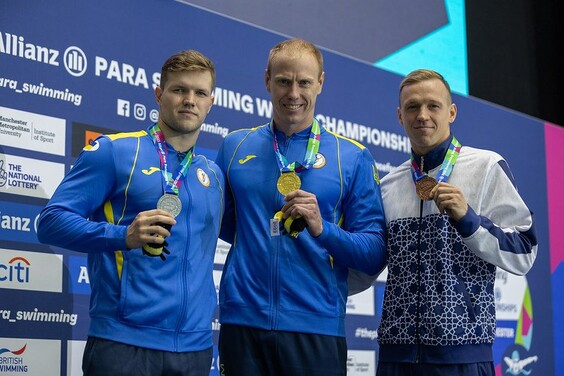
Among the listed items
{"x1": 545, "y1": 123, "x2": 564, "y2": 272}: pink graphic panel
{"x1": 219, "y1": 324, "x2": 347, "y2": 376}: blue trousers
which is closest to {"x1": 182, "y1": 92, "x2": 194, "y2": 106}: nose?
{"x1": 219, "y1": 324, "x2": 347, "y2": 376}: blue trousers

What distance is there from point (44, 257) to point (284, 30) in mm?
2616

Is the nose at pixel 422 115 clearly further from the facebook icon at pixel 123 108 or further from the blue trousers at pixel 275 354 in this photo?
the facebook icon at pixel 123 108

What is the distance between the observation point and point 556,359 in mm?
7285

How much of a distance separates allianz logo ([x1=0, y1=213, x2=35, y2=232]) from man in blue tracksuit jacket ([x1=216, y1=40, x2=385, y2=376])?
1.14 m

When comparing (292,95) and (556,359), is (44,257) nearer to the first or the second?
(292,95)

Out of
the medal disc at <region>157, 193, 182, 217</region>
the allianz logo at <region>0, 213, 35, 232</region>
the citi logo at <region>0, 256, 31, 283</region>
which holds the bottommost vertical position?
the citi logo at <region>0, 256, 31, 283</region>

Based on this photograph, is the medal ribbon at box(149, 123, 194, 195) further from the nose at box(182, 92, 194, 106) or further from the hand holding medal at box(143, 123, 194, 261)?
the nose at box(182, 92, 194, 106)

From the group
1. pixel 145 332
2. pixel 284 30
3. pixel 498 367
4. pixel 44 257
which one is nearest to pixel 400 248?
pixel 145 332

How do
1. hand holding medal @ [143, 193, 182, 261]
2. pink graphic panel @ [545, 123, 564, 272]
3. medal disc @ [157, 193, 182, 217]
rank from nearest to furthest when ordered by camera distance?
hand holding medal @ [143, 193, 182, 261] < medal disc @ [157, 193, 182, 217] < pink graphic panel @ [545, 123, 564, 272]

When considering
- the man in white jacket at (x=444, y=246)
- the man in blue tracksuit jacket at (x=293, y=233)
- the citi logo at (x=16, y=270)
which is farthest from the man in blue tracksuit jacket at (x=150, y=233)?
the citi logo at (x=16, y=270)

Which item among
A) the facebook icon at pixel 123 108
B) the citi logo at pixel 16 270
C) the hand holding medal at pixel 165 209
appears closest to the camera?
the hand holding medal at pixel 165 209

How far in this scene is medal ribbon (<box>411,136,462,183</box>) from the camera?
10.4 ft

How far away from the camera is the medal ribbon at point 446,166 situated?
3.16m

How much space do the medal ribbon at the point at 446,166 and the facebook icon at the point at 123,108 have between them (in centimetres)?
174
